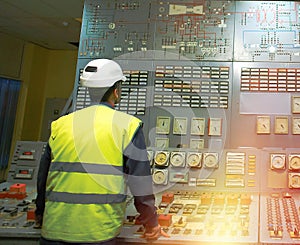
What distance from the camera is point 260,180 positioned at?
2043mm

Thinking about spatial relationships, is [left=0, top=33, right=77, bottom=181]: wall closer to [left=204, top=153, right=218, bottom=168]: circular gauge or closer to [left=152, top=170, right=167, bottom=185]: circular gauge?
[left=152, top=170, right=167, bottom=185]: circular gauge

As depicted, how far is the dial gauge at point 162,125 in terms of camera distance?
102 inches

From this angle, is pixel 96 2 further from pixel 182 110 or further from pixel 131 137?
pixel 131 137

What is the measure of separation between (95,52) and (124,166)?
1.62 m

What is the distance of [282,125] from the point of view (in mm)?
2455

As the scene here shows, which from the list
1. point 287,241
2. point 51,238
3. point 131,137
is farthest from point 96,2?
point 287,241

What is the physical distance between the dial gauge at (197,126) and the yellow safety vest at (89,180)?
1.18 metres

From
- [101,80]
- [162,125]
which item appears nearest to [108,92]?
[101,80]

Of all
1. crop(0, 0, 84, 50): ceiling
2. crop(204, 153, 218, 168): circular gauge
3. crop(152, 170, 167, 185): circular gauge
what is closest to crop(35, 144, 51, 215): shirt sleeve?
crop(152, 170, 167, 185): circular gauge

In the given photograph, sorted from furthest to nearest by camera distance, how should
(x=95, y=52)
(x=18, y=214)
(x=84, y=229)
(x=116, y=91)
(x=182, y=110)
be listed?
(x=95, y=52), (x=182, y=110), (x=18, y=214), (x=116, y=91), (x=84, y=229)

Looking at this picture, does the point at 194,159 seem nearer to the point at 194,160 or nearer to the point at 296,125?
the point at 194,160

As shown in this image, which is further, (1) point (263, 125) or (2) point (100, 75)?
(1) point (263, 125)

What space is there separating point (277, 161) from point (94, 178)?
4.07 feet

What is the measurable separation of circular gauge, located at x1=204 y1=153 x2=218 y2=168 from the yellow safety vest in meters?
0.84
